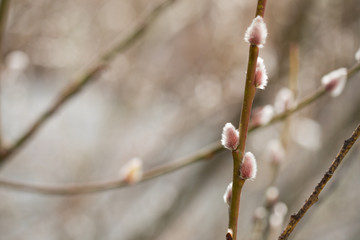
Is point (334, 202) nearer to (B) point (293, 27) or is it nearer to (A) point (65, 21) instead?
(B) point (293, 27)

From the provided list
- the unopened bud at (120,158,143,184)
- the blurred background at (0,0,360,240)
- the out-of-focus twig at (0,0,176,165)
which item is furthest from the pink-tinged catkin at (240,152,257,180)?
the blurred background at (0,0,360,240)

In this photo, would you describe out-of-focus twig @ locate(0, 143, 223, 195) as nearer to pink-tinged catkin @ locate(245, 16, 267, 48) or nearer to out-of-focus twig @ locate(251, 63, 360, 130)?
out-of-focus twig @ locate(251, 63, 360, 130)

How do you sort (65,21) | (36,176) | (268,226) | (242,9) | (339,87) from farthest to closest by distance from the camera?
(36,176) → (65,21) → (242,9) → (268,226) → (339,87)

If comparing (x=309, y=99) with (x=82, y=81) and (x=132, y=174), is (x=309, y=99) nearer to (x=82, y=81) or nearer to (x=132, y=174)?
(x=132, y=174)

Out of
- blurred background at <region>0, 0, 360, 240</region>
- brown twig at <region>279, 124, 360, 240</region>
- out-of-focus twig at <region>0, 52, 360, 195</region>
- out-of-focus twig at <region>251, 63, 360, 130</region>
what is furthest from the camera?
blurred background at <region>0, 0, 360, 240</region>

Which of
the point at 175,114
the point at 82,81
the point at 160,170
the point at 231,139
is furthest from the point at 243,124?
the point at 175,114

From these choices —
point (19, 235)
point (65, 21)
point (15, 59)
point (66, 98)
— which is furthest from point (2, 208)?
point (66, 98)
